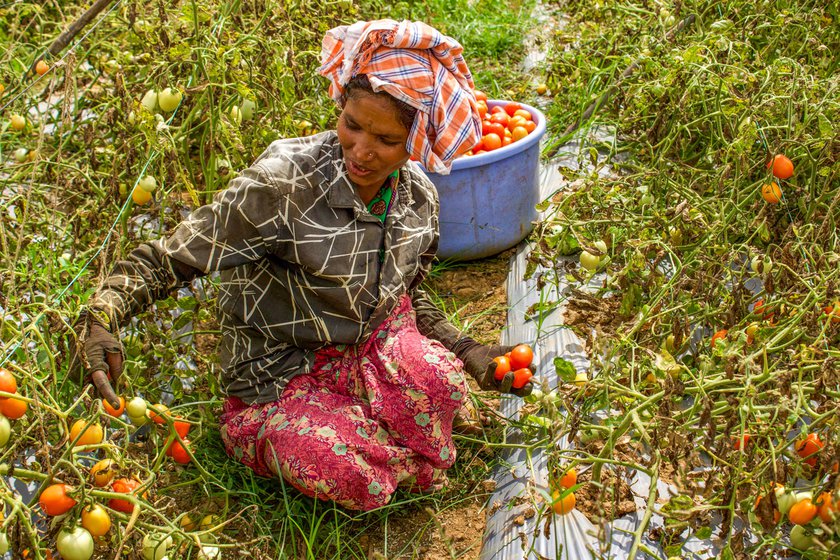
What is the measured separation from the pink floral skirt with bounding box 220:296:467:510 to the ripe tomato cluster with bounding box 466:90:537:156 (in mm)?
940

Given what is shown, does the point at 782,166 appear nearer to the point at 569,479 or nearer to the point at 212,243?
the point at 569,479

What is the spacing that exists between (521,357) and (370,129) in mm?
621

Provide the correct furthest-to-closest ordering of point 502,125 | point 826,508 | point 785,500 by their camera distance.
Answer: point 502,125 < point 785,500 < point 826,508

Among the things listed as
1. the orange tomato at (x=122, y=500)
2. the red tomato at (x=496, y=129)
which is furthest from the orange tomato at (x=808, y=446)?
the red tomato at (x=496, y=129)

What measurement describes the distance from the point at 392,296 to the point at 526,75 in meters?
2.11

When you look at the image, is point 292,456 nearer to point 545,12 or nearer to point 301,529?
point 301,529

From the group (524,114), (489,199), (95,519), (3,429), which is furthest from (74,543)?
(524,114)

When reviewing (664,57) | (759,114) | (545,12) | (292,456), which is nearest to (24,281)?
(292,456)

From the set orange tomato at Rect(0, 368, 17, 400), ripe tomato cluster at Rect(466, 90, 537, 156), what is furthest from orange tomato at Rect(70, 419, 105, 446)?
ripe tomato cluster at Rect(466, 90, 537, 156)

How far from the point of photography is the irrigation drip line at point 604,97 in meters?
2.95

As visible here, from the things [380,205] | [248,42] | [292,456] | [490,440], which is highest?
[248,42]

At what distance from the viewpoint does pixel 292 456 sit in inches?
69.2

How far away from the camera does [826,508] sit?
1.24 m

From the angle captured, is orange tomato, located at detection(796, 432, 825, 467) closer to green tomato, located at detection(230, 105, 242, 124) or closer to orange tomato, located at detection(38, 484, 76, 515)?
orange tomato, located at detection(38, 484, 76, 515)
